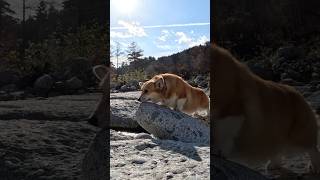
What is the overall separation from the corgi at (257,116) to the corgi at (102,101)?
56 cm

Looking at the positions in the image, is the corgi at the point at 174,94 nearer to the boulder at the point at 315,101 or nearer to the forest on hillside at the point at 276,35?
the forest on hillside at the point at 276,35

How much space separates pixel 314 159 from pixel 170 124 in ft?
2.75

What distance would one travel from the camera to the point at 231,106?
7.75 ft

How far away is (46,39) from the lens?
2670 millimetres

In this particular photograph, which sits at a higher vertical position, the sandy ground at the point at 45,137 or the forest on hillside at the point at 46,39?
the forest on hillside at the point at 46,39

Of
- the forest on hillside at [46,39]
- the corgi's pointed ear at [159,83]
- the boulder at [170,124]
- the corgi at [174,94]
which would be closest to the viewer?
the forest on hillside at [46,39]

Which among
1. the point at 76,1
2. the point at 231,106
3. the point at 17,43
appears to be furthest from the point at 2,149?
the point at 231,106

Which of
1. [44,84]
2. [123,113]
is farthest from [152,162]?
[44,84]

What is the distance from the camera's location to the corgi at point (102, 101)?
255cm

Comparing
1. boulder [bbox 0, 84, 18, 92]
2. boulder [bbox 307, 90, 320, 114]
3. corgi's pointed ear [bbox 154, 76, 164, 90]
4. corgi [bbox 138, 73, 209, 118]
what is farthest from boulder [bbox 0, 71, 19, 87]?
boulder [bbox 307, 90, 320, 114]

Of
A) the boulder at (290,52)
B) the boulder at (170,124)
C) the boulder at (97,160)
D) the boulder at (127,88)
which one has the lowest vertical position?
the boulder at (97,160)

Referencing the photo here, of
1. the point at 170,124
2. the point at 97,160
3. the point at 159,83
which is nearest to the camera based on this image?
the point at 97,160

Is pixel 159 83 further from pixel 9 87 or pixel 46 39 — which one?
pixel 9 87

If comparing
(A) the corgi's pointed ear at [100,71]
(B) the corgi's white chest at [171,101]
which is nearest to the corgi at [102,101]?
(A) the corgi's pointed ear at [100,71]
